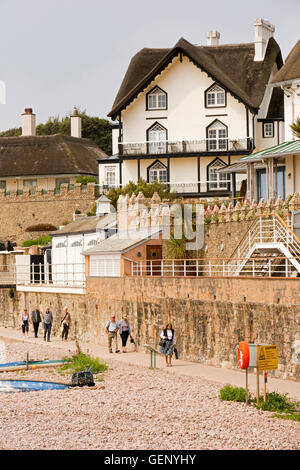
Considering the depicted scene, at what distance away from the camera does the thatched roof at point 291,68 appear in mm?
39312

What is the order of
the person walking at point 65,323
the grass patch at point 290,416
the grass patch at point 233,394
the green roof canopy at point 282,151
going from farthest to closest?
the person walking at point 65,323 < the green roof canopy at point 282,151 < the grass patch at point 233,394 < the grass patch at point 290,416

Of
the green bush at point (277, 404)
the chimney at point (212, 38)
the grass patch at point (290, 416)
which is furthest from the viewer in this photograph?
the chimney at point (212, 38)

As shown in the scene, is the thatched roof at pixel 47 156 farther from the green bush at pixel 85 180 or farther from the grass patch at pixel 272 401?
the grass patch at pixel 272 401

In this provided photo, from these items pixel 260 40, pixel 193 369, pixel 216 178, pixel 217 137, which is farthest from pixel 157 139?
pixel 193 369

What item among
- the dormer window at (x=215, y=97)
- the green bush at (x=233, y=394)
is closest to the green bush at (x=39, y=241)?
the dormer window at (x=215, y=97)

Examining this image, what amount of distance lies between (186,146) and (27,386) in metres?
29.7

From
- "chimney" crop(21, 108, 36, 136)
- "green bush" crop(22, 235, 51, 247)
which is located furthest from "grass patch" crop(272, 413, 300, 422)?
"chimney" crop(21, 108, 36, 136)

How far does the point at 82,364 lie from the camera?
2769 centimetres

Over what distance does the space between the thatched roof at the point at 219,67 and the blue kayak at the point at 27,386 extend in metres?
29.4

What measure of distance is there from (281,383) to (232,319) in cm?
327

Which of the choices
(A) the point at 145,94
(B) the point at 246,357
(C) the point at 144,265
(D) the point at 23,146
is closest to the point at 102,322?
(C) the point at 144,265

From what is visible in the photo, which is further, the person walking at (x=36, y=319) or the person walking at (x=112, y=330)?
the person walking at (x=36, y=319)

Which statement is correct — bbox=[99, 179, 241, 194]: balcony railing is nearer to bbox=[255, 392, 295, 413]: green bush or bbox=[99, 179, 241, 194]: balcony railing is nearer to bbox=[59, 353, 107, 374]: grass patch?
bbox=[59, 353, 107, 374]: grass patch

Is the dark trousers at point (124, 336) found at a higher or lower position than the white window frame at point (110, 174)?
lower
